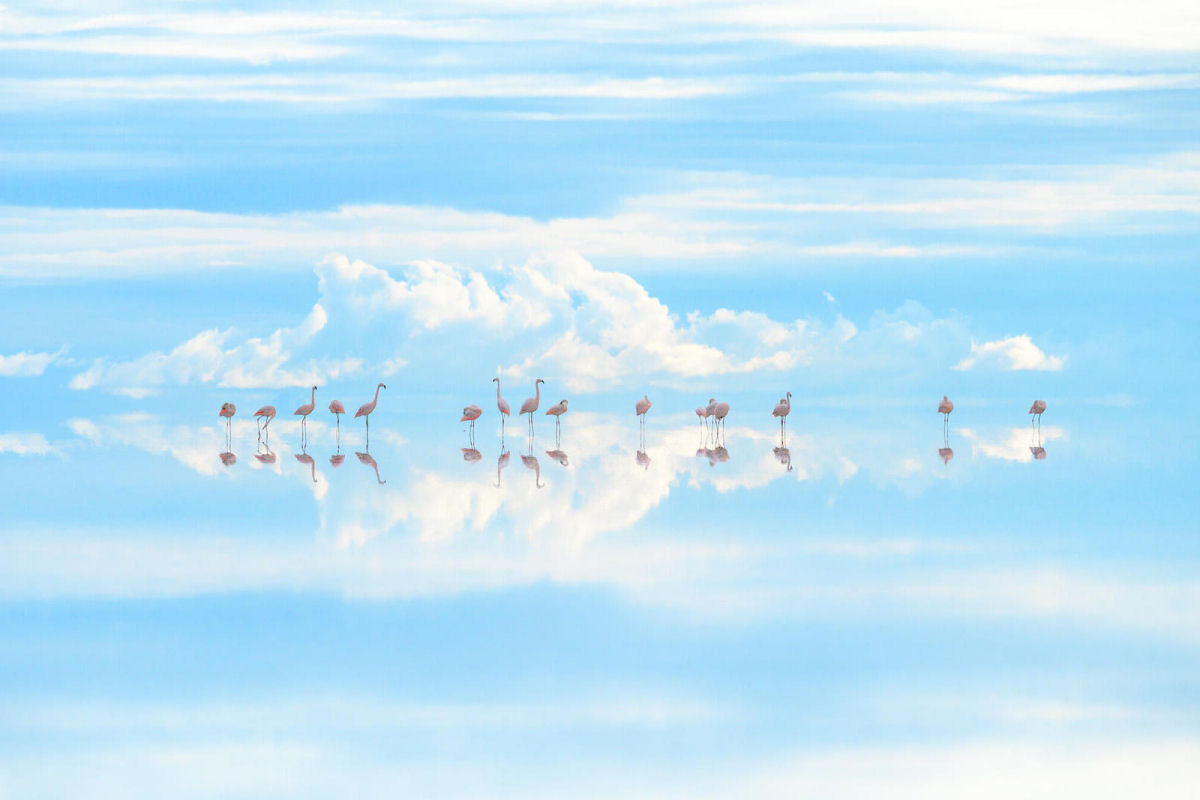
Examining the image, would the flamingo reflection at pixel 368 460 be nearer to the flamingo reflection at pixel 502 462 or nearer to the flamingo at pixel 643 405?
the flamingo reflection at pixel 502 462

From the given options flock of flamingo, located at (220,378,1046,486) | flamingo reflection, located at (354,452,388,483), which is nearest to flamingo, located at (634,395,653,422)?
flock of flamingo, located at (220,378,1046,486)

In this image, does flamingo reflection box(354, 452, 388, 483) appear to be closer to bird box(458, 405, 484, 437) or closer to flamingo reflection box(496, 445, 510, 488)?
flamingo reflection box(496, 445, 510, 488)

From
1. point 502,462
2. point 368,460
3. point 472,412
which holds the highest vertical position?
point 472,412

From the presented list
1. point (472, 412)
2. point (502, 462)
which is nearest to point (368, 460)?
point (502, 462)

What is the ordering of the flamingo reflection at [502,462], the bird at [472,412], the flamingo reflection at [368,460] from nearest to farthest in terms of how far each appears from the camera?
the flamingo reflection at [502,462], the flamingo reflection at [368,460], the bird at [472,412]

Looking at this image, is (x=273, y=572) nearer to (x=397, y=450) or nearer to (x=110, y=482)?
(x=110, y=482)

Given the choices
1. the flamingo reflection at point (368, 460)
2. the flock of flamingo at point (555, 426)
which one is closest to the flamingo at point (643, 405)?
the flock of flamingo at point (555, 426)

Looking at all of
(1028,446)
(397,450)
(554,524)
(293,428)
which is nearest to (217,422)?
(293,428)

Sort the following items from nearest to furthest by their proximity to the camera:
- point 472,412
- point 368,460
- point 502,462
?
point 502,462 < point 368,460 < point 472,412

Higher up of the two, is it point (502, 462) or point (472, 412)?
point (472, 412)

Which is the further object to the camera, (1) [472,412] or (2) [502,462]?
(1) [472,412]

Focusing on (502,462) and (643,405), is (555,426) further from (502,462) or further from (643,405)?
(502,462)

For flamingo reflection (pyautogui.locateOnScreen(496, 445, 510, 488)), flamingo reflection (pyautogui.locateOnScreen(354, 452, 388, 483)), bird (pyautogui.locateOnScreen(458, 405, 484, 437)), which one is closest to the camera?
flamingo reflection (pyautogui.locateOnScreen(496, 445, 510, 488))

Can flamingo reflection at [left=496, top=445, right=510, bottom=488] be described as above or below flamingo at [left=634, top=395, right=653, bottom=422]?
below
